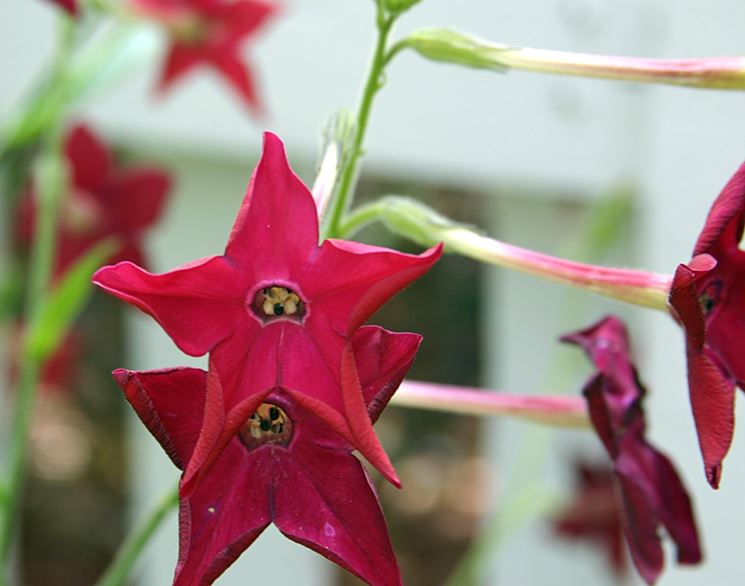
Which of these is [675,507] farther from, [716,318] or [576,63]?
[576,63]

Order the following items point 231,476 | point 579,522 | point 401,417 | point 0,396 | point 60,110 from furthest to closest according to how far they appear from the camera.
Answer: point 401,417, point 0,396, point 579,522, point 60,110, point 231,476

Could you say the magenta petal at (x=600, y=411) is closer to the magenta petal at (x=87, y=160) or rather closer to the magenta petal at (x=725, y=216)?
the magenta petal at (x=725, y=216)

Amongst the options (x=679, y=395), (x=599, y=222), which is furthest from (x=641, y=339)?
(x=599, y=222)

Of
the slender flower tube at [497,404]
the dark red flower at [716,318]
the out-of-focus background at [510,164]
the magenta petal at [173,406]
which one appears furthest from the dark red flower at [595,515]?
the magenta petal at [173,406]

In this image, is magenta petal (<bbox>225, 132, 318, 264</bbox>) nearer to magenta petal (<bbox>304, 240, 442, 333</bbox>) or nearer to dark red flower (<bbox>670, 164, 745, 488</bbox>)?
magenta petal (<bbox>304, 240, 442, 333</bbox>)

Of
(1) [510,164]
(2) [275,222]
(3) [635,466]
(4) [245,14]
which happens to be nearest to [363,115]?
(2) [275,222]

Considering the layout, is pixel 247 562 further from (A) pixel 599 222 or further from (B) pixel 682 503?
(B) pixel 682 503
